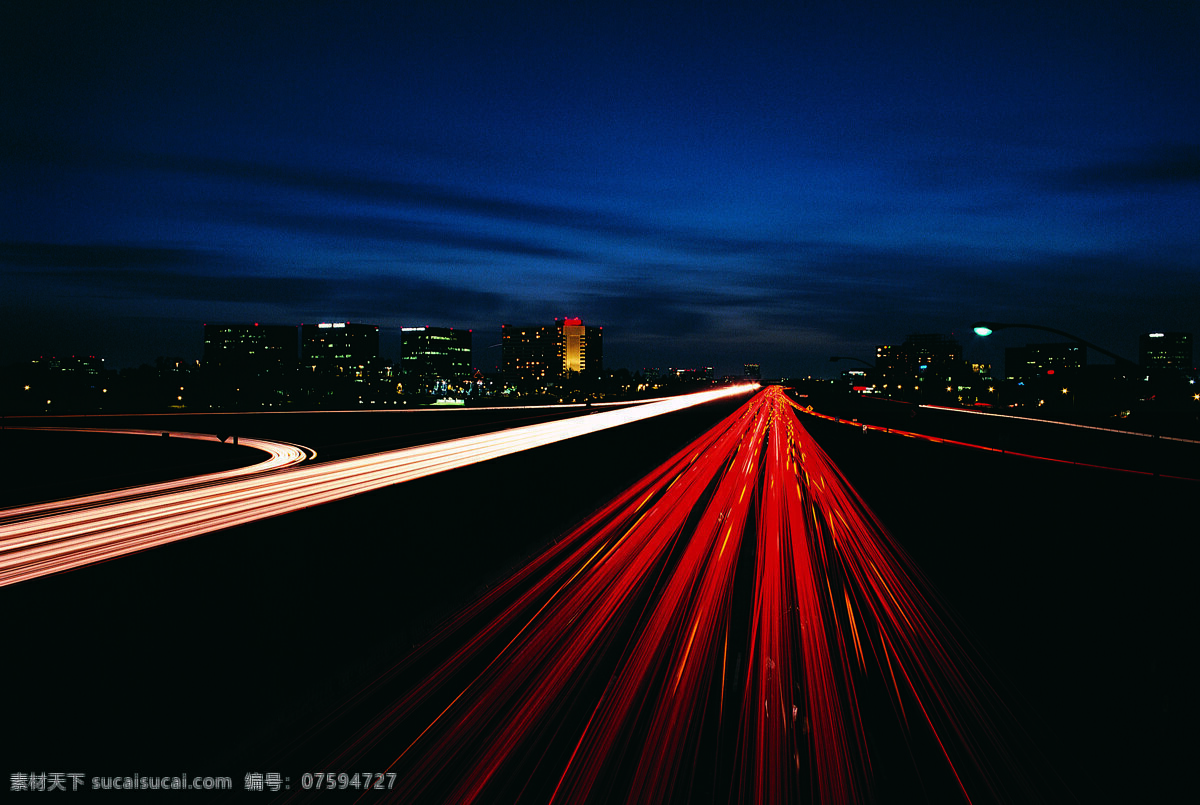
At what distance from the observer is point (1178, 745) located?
5.77 m

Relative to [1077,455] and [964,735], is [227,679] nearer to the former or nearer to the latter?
[964,735]

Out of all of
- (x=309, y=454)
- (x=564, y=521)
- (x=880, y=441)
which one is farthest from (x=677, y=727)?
(x=880, y=441)

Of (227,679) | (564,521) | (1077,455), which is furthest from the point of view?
(1077,455)

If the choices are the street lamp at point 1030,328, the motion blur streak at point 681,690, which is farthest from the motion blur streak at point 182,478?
the street lamp at point 1030,328

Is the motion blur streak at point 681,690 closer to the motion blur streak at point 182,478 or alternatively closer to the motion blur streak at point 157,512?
the motion blur streak at point 157,512

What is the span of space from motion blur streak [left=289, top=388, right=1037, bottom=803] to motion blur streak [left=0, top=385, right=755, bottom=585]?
5926mm

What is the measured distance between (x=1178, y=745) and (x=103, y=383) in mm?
203495

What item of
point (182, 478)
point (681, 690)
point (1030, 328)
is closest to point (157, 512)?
point (681, 690)

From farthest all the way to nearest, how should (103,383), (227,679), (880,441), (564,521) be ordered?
(103,383), (880,441), (564,521), (227,679)

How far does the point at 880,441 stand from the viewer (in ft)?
124

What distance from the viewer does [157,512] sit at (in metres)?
12.9

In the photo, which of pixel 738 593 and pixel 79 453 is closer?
pixel 738 593

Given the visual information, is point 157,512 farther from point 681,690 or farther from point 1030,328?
point 1030,328

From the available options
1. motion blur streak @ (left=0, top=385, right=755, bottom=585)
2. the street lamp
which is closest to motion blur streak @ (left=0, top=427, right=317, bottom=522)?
motion blur streak @ (left=0, top=385, right=755, bottom=585)
